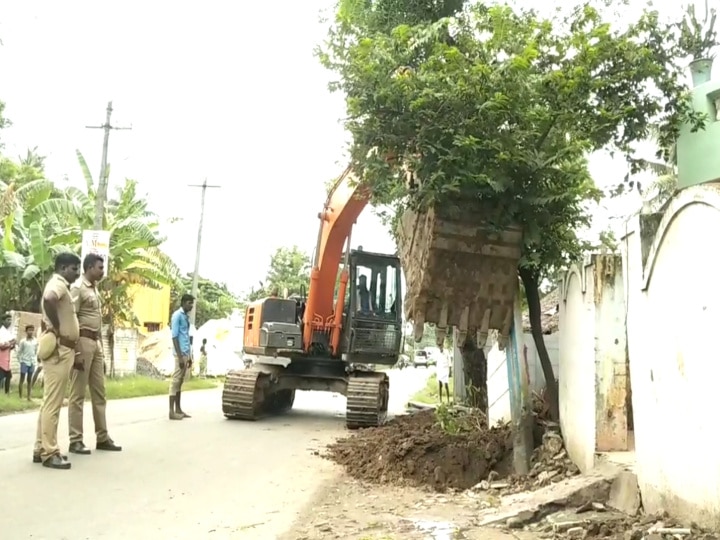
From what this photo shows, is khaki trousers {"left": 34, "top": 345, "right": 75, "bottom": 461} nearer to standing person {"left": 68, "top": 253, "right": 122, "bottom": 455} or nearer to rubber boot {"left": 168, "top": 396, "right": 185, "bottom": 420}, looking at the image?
standing person {"left": 68, "top": 253, "right": 122, "bottom": 455}

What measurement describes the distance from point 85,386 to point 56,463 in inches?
47.1

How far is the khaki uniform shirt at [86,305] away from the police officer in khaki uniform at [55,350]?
0.49m

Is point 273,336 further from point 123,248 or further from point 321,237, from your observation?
point 123,248

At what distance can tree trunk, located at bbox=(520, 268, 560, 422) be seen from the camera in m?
7.89

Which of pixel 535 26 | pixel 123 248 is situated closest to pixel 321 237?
pixel 535 26

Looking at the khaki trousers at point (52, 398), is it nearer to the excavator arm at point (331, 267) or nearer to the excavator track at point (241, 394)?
the excavator track at point (241, 394)

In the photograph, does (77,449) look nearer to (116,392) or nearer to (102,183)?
(116,392)

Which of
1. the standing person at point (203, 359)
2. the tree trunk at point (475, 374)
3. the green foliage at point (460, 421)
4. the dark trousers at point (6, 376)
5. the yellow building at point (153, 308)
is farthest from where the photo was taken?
the yellow building at point (153, 308)

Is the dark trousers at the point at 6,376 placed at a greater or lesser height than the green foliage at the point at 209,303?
lesser

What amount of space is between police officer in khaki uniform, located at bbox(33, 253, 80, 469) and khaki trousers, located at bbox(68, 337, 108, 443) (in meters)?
0.48

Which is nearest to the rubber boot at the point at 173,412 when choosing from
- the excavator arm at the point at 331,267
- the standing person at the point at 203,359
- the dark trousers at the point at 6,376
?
the excavator arm at the point at 331,267

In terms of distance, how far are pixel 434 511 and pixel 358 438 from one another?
4044 mm

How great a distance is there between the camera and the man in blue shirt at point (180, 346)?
11.6 meters

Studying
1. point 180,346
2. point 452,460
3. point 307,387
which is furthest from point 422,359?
point 452,460
